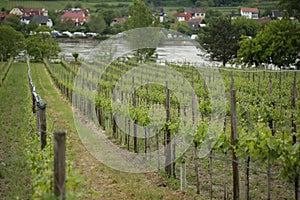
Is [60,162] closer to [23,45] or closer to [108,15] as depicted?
[23,45]

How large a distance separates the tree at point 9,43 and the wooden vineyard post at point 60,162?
48715mm

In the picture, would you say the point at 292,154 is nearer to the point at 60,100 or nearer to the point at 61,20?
the point at 60,100

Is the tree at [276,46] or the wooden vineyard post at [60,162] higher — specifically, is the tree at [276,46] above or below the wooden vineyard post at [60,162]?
below

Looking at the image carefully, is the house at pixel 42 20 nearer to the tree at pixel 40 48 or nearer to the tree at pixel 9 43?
the tree at pixel 40 48

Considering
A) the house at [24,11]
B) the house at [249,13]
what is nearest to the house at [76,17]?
the house at [24,11]

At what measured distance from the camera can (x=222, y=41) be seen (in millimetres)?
46969

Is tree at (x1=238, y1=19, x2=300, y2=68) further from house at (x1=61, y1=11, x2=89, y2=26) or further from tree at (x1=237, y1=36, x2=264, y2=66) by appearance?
house at (x1=61, y1=11, x2=89, y2=26)

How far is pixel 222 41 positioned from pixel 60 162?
43600mm

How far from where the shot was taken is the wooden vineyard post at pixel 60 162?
4613 millimetres

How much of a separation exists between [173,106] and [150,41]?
103ft

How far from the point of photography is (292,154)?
19.3 ft

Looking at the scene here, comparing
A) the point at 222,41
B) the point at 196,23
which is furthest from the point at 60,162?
the point at 196,23

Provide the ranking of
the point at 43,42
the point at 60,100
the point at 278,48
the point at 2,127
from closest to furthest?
the point at 2,127
the point at 60,100
the point at 278,48
the point at 43,42

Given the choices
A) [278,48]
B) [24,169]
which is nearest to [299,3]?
[278,48]
